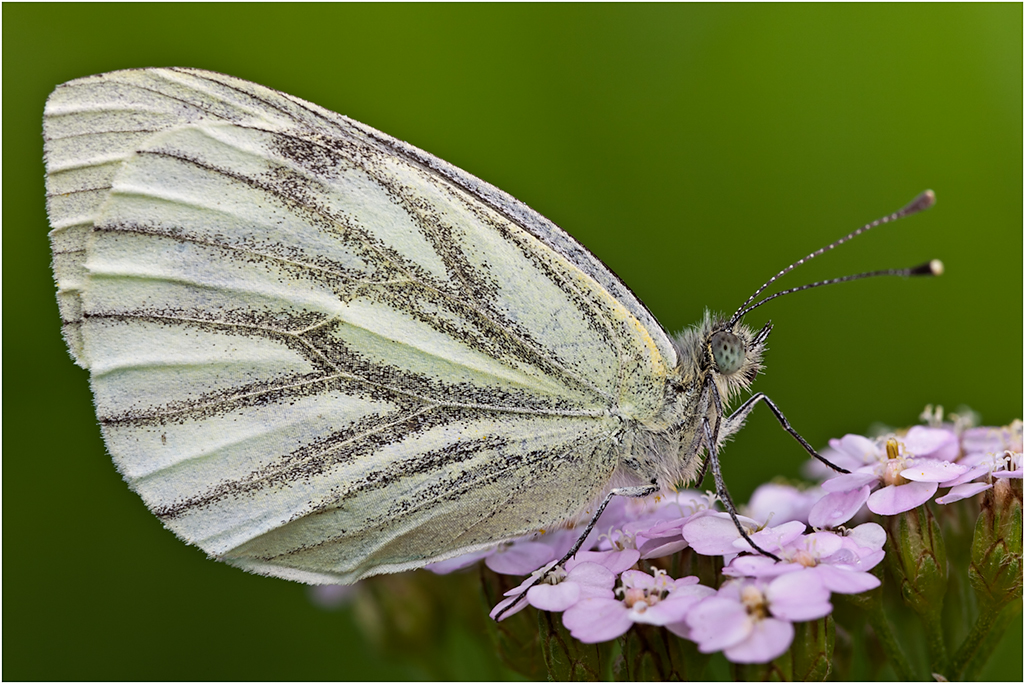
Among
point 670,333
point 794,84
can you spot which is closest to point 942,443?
point 670,333

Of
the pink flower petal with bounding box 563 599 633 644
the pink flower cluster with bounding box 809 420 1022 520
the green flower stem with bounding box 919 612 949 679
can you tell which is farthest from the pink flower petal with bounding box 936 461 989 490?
the pink flower petal with bounding box 563 599 633 644

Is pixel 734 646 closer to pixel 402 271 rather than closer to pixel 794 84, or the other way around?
pixel 402 271

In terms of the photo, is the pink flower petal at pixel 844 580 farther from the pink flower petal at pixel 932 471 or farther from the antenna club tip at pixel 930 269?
the antenna club tip at pixel 930 269

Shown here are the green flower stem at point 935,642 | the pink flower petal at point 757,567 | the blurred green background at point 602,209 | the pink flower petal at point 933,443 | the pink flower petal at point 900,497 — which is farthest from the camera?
the blurred green background at point 602,209

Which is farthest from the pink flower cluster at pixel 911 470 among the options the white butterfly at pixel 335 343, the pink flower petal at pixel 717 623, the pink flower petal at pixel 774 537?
the pink flower petal at pixel 717 623

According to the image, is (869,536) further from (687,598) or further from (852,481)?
(687,598)

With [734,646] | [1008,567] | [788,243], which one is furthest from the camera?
[788,243]
